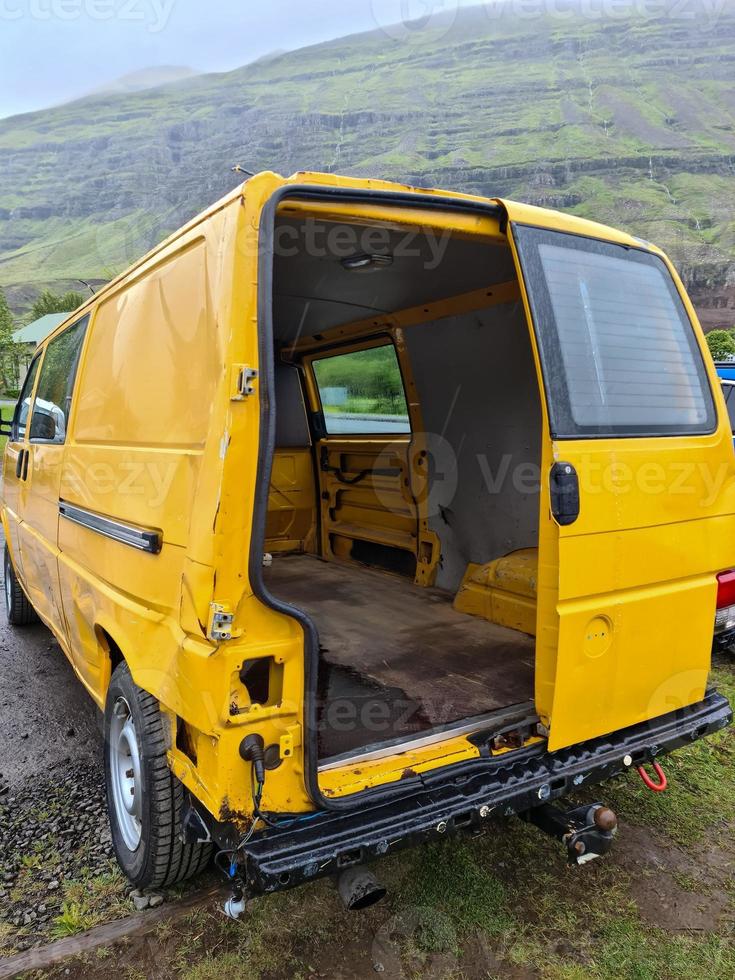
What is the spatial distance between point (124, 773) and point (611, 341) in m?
2.60

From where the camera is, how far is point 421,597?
16.2 ft

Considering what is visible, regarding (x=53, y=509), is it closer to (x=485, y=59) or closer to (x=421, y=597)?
(x=421, y=597)

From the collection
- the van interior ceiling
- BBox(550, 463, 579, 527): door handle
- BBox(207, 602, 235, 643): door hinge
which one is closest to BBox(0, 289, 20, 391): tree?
the van interior ceiling

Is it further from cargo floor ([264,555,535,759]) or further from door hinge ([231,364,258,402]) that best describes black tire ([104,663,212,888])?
door hinge ([231,364,258,402])

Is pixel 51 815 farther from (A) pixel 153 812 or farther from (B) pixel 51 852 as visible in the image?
(A) pixel 153 812

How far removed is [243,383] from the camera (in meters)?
1.94

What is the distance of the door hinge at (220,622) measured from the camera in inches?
75.6

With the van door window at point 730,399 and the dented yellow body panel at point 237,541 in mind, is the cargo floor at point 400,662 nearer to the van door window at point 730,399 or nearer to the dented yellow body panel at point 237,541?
the dented yellow body panel at point 237,541

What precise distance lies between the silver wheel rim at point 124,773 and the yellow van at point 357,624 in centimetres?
1

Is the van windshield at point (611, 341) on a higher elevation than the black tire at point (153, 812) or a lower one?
higher

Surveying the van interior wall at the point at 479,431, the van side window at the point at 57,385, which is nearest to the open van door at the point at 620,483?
the van interior wall at the point at 479,431

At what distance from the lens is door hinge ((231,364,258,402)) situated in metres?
1.94

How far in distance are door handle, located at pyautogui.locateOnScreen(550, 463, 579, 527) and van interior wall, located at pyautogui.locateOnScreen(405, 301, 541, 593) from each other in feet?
6.24

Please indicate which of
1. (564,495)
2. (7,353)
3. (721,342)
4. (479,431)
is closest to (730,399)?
(479,431)
